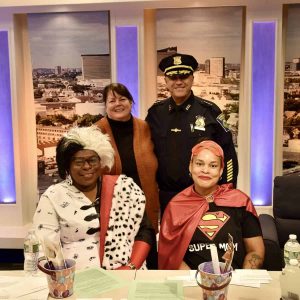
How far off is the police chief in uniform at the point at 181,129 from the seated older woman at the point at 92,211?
2.07 ft

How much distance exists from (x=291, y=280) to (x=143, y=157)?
1612 millimetres

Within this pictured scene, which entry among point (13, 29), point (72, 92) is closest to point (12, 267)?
point (72, 92)

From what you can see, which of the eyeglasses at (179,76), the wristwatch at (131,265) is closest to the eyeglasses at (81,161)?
the wristwatch at (131,265)

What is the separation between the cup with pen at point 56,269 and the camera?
168cm

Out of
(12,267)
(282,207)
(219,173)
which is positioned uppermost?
(219,173)

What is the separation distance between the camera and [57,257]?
1.69 metres

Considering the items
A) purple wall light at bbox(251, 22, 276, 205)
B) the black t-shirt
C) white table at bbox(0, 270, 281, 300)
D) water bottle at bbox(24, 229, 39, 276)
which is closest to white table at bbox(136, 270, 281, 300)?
white table at bbox(0, 270, 281, 300)

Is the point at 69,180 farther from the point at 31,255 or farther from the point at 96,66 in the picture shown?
the point at 96,66

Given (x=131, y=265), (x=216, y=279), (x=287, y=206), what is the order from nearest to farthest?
(x=216, y=279) → (x=131, y=265) → (x=287, y=206)

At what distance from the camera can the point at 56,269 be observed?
1.68 metres

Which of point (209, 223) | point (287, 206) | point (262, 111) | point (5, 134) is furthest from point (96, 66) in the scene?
point (209, 223)

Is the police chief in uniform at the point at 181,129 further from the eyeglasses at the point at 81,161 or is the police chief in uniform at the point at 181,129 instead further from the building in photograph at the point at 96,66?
the building in photograph at the point at 96,66

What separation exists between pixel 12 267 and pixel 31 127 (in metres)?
1.45

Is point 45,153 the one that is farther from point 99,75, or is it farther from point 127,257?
point 127,257
